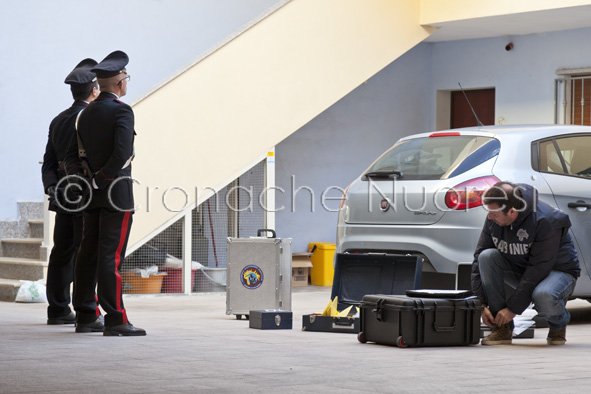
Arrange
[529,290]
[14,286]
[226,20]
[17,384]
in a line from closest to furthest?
[17,384]
[529,290]
[14,286]
[226,20]

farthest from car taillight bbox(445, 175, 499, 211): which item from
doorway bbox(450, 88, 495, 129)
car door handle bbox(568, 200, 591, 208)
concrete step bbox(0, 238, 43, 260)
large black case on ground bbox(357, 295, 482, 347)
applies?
doorway bbox(450, 88, 495, 129)

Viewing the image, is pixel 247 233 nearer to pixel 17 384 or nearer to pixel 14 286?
pixel 14 286

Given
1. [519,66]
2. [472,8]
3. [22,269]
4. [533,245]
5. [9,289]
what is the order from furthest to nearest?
[519,66] < [472,8] < [22,269] < [9,289] < [533,245]

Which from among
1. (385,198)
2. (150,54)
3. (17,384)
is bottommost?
(17,384)

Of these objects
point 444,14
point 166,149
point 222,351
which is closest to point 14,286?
point 166,149

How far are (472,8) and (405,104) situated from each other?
2.64m

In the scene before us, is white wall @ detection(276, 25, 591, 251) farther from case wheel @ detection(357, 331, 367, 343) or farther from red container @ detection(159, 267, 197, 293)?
case wheel @ detection(357, 331, 367, 343)

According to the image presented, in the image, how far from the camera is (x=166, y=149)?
1194 cm

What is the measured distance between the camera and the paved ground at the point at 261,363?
5270 mm

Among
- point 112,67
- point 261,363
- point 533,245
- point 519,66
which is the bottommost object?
point 261,363

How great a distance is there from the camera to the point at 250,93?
12445 mm

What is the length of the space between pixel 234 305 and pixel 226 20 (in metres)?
6.05

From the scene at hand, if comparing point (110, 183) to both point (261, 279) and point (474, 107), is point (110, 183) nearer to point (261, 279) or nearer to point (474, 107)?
point (261, 279)

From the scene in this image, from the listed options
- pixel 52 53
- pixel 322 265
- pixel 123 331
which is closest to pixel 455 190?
pixel 123 331
